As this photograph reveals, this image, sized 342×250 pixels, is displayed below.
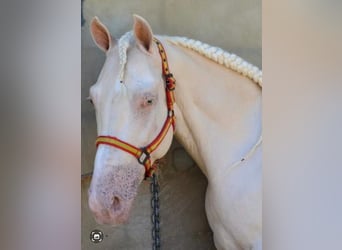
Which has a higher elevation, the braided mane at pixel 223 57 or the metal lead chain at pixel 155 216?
the braided mane at pixel 223 57

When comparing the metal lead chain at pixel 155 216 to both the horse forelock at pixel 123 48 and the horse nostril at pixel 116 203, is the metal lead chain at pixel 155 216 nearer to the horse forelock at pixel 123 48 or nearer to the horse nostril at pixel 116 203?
the horse nostril at pixel 116 203

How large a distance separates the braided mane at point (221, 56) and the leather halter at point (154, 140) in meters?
0.07

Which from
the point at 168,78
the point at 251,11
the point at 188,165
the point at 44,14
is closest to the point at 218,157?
the point at 188,165

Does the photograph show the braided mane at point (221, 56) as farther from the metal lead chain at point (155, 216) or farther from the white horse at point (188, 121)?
the metal lead chain at point (155, 216)

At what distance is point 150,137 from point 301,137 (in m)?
0.28

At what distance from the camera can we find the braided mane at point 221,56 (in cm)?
87

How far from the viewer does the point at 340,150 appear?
2.70 ft

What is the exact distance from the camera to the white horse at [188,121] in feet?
2.56

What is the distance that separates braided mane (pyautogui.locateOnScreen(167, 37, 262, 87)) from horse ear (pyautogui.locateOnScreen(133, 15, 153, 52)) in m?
0.07

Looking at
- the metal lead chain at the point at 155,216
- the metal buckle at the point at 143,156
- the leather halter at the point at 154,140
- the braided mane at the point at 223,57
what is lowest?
the metal lead chain at the point at 155,216

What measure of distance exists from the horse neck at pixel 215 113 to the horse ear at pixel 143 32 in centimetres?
6

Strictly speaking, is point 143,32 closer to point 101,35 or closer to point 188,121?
point 101,35

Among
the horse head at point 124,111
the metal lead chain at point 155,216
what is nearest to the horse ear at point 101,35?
the horse head at point 124,111

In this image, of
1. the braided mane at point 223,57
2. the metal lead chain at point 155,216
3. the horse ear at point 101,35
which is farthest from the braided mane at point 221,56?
the metal lead chain at point 155,216
